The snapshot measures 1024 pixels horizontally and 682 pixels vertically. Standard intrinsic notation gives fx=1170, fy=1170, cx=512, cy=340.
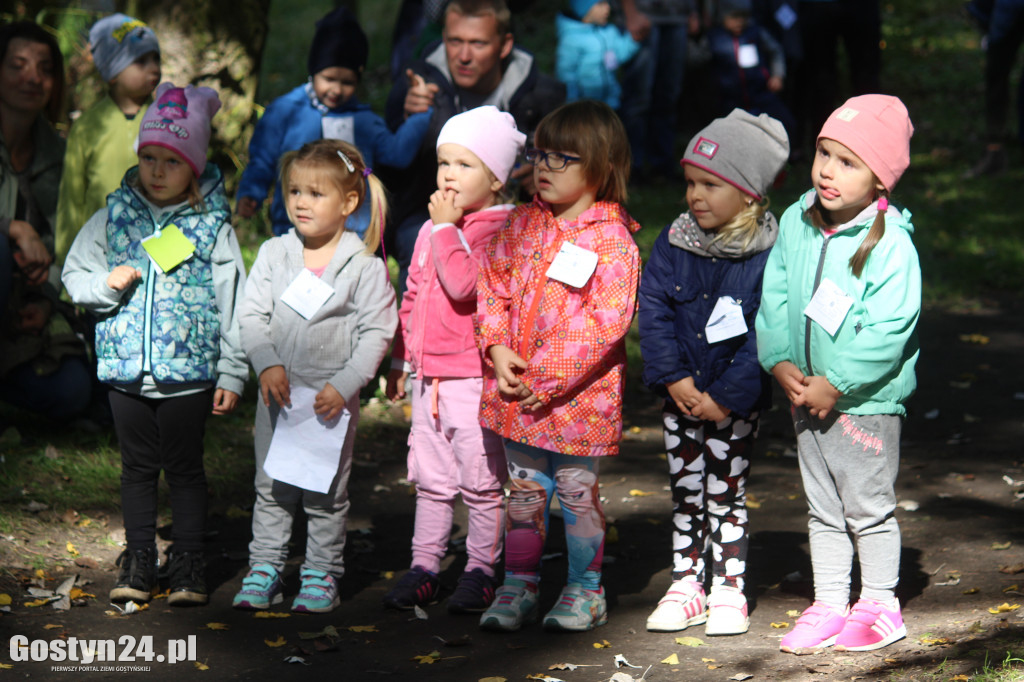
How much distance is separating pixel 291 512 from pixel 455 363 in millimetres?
907

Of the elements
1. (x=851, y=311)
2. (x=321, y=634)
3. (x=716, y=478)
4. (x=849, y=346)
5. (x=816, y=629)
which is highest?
(x=851, y=311)

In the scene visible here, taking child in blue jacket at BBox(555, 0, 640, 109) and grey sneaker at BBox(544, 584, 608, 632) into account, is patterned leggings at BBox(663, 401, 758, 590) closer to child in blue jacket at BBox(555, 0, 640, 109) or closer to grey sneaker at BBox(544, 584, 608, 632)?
grey sneaker at BBox(544, 584, 608, 632)

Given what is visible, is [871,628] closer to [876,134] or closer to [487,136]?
[876,134]

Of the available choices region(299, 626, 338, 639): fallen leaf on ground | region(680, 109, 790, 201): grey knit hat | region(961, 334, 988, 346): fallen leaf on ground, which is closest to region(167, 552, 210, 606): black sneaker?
region(299, 626, 338, 639): fallen leaf on ground

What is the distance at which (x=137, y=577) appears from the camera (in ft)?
15.4

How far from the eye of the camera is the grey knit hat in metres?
4.17

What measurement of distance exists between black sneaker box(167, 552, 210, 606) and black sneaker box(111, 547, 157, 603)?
8 cm

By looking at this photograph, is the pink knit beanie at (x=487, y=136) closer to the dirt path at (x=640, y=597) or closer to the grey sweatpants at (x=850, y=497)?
the grey sweatpants at (x=850, y=497)

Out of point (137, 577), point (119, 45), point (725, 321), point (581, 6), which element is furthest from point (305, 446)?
→ point (581, 6)

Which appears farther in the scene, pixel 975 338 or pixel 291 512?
pixel 975 338

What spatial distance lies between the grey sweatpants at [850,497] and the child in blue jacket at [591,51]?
309 inches

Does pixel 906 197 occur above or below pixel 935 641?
above

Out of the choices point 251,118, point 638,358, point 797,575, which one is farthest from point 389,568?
point 251,118

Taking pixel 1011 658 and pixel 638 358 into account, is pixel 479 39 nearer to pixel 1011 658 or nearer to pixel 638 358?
pixel 638 358
